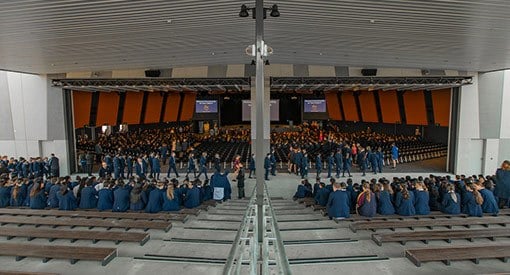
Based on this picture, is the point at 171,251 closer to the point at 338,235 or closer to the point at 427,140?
the point at 338,235

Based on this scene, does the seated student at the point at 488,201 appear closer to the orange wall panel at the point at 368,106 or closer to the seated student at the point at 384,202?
the seated student at the point at 384,202

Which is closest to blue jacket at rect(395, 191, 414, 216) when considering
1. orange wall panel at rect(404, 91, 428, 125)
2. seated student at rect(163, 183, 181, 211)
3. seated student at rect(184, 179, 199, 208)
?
seated student at rect(184, 179, 199, 208)

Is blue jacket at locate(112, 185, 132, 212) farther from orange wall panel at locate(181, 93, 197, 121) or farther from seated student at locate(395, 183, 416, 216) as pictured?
orange wall panel at locate(181, 93, 197, 121)

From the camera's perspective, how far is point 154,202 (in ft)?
28.1

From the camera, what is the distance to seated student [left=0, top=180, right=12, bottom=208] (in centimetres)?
973

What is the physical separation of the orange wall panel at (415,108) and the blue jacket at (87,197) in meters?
24.7

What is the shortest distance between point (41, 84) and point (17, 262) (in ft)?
51.4

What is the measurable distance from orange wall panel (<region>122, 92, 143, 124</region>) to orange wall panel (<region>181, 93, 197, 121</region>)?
21.9 feet

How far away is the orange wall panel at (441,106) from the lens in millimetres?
21922

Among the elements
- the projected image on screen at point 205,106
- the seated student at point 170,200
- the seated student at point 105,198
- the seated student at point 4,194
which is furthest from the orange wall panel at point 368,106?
the seated student at point 4,194

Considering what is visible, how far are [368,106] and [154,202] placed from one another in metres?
28.1

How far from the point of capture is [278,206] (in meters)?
10.2

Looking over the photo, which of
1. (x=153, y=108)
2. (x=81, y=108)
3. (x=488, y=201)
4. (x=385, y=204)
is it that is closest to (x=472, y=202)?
(x=488, y=201)

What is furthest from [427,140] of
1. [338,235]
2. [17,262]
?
[17,262]
